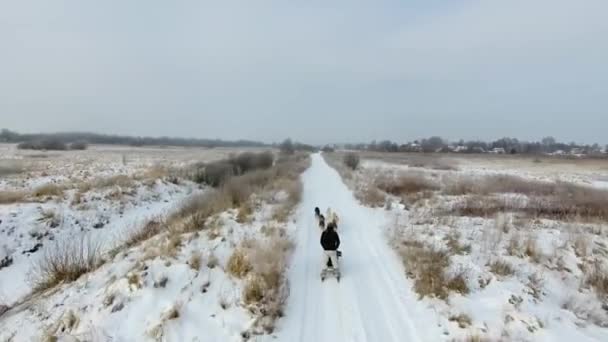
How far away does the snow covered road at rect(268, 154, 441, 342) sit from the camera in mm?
4578

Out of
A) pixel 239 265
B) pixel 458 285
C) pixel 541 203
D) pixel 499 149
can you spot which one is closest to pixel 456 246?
pixel 458 285

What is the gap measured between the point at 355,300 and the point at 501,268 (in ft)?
11.5

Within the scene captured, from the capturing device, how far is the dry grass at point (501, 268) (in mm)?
6422

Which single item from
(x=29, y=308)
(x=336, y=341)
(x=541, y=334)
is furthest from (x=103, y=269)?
(x=541, y=334)

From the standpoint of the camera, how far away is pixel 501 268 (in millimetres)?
6566

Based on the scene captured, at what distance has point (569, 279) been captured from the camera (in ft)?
21.3

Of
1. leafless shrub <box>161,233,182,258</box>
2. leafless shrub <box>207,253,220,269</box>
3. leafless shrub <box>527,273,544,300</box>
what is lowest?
leafless shrub <box>527,273,544,300</box>

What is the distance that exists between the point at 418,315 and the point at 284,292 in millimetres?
2333

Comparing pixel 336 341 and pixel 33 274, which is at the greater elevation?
pixel 336 341

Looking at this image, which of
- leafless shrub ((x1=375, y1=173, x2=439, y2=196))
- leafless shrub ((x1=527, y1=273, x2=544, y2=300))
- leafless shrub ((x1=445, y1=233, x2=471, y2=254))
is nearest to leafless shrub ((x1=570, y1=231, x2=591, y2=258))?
leafless shrub ((x1=527, y1=273, x2=544, y2=300))

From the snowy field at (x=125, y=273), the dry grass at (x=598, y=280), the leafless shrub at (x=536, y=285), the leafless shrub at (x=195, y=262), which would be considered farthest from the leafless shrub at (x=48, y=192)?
the dry grass at (x=598, y=280)

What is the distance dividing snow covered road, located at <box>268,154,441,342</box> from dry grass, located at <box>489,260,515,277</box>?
6.33ft

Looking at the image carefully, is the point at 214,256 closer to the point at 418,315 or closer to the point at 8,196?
the point at 418,315

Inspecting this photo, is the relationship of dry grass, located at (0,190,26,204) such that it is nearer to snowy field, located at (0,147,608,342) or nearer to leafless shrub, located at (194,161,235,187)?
snowy field, located at (0,147,608,342)
